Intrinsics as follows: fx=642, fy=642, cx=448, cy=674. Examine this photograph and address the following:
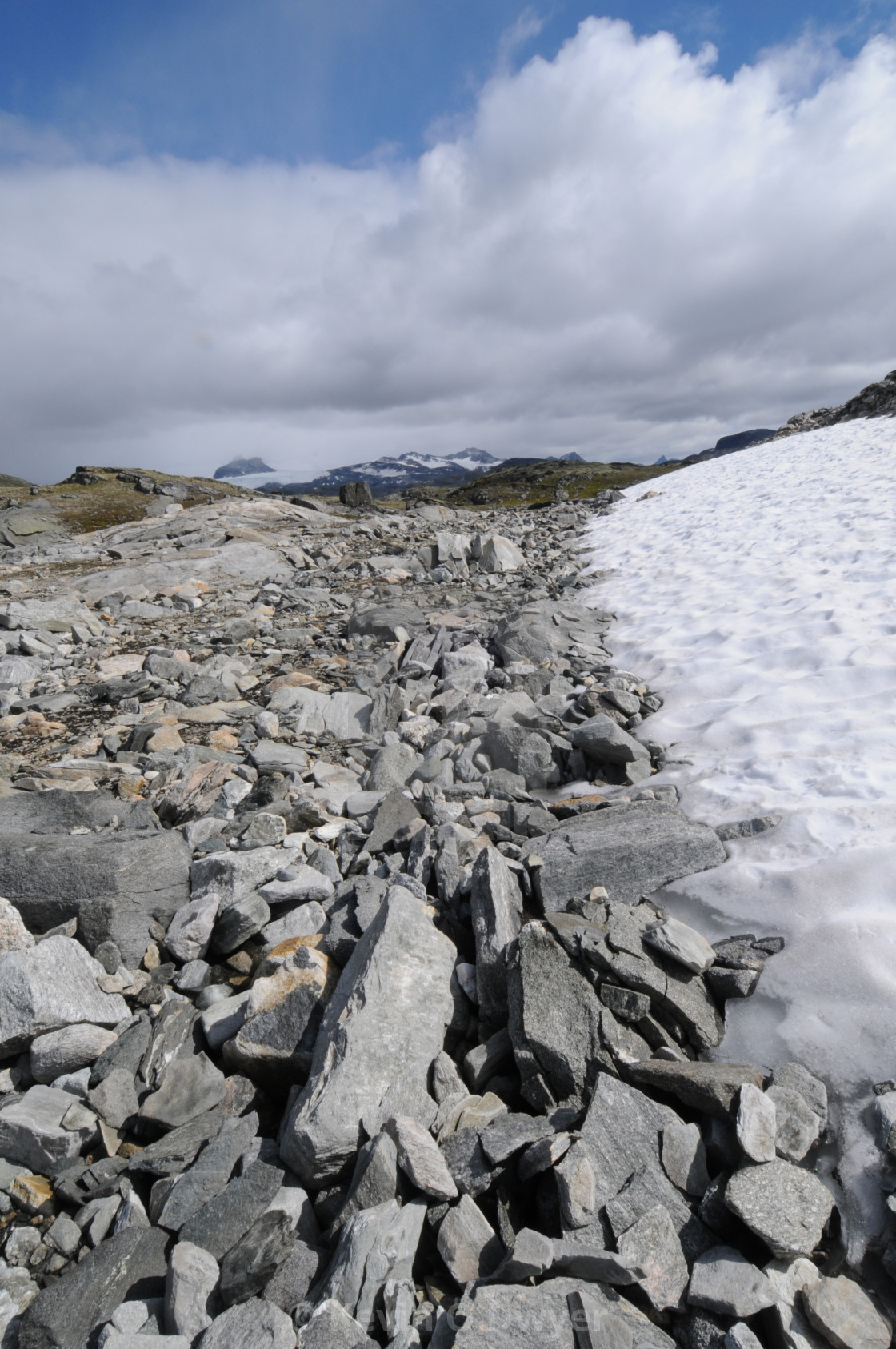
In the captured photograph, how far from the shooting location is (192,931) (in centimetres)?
477

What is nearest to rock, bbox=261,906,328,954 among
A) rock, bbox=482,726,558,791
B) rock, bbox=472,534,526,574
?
rock, bbox=482,726,558,791

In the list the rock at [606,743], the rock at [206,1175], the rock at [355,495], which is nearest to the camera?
the rock at [206,1175]

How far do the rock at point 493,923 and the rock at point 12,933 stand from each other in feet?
10.1

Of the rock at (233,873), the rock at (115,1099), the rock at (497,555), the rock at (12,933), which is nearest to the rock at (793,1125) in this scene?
the rock at (115,1099)

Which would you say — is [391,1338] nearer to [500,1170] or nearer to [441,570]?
[500,1170]

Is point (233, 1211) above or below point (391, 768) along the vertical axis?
below

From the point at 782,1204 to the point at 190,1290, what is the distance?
270 centimetres

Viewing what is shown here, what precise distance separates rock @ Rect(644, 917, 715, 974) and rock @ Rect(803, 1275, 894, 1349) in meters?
1.50

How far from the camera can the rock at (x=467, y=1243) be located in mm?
2918

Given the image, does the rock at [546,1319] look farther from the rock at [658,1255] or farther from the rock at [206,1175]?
the rock at [206,1175]

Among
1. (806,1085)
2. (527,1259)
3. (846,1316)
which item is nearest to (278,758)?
(527,1259)

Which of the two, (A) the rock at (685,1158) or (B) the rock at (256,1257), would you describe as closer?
(B) the rock at (256,1257)

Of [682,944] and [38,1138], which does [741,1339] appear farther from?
[38,1138]

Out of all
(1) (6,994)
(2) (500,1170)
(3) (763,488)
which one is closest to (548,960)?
(2) (500,1170)
